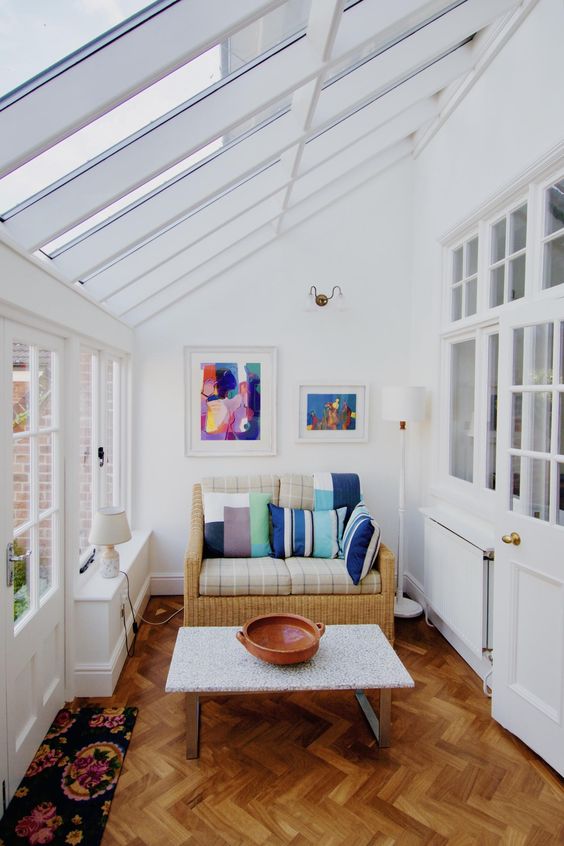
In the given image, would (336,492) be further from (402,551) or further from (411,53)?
(411,53)

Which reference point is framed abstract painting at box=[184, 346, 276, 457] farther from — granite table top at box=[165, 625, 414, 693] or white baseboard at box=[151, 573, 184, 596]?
granite table top at box=[165, 625, 414, 693]

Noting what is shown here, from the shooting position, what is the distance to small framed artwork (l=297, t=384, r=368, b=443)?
3908 millimetres

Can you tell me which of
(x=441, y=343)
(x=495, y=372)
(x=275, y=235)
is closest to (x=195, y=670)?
(x=495, y=372)

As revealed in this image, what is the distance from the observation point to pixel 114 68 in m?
1.36

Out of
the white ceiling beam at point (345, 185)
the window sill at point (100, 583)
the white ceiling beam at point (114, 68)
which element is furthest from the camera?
the white ceiling beam at point (345, 185)

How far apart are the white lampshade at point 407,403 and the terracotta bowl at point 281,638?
5.27ft

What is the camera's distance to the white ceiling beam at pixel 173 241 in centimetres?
274

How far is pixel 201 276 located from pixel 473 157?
1.92 meters

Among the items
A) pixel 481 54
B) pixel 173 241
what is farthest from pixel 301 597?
pixel 481 54

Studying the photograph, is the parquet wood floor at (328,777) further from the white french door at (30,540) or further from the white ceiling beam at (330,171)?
the white ceiling beam at (330,171)

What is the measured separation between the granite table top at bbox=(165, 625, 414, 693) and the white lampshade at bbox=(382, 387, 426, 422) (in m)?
1.52

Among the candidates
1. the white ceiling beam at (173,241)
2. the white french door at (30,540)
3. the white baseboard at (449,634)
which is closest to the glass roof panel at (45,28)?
the white french door at (30,540)

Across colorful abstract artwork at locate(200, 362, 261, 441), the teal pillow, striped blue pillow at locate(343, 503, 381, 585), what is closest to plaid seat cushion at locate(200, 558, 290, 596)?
the teal pillow

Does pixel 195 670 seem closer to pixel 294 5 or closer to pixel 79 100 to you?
pixel 79 100
